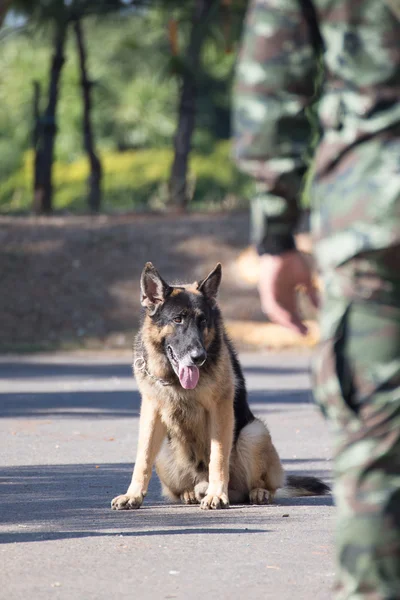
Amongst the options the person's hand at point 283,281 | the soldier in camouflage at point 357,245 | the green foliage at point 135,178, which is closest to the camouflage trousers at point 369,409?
the soldier in camouflage at point 357,245

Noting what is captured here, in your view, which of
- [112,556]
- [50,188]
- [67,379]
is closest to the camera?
[112,556]

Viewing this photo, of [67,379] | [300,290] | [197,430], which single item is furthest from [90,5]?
[300,290]

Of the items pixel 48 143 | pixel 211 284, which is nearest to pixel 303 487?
pixel 211 284

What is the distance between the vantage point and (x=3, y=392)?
12.9m

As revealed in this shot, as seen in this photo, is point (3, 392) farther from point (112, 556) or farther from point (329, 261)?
point (329, 261)

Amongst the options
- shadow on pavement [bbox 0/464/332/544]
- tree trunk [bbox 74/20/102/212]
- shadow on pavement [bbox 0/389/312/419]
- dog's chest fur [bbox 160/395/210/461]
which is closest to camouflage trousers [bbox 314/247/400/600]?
shadow on pavement [bbox 0/464/332/544]

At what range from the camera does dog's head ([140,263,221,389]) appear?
6.55 metres

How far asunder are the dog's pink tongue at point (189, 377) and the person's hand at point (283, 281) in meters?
3.40

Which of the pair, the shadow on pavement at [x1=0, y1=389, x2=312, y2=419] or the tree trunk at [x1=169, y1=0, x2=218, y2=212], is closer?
the shadow on pavement at [x1=0, y1=389, x2=312, y2=419]

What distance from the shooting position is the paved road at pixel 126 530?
4496 millimetres

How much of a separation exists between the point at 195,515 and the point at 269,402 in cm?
607

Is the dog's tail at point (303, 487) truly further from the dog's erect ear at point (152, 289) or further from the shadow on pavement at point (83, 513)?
the dog's erect ear at point (152, 289)

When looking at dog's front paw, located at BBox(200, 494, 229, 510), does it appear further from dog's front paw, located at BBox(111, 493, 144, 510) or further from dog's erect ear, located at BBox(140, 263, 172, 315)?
dog's erect ear, located at BBox(140, 263, 172, 315)

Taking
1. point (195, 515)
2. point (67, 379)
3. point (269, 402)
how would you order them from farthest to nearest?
1. point (67, 379)
2. point (269, 402)
3. point (195, 515)
